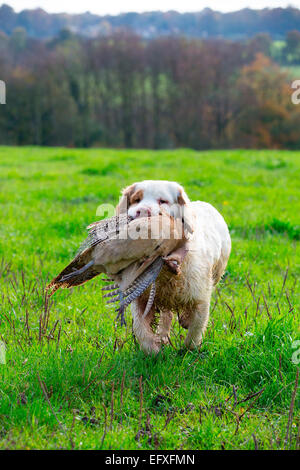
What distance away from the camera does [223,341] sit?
12.7 feet

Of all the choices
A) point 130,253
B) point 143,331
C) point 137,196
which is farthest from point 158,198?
point 143,331

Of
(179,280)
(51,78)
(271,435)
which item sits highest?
(51,78)

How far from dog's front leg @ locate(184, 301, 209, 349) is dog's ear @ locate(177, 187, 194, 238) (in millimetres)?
619

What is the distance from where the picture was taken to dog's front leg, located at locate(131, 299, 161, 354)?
3639 mm

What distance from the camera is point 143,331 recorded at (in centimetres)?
367

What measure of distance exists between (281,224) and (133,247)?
4.91 meters

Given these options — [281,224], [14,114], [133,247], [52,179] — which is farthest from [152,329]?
[14,114]

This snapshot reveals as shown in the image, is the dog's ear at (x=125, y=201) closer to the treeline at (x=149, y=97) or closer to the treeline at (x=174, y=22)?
the treeline at (x=149, y=97)

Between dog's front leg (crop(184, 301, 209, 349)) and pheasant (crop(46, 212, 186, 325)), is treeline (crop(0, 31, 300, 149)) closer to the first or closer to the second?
dog's front leg (crop(184, 301, 209, 349))

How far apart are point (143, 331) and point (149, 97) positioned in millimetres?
42934

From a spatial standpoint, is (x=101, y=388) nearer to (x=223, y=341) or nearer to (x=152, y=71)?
(x=223, y=341)

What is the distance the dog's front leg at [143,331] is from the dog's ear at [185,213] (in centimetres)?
66

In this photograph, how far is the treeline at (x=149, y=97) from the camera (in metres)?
39.9

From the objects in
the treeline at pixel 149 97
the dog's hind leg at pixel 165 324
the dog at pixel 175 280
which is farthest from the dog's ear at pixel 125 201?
the treeline at pixel 149 97
